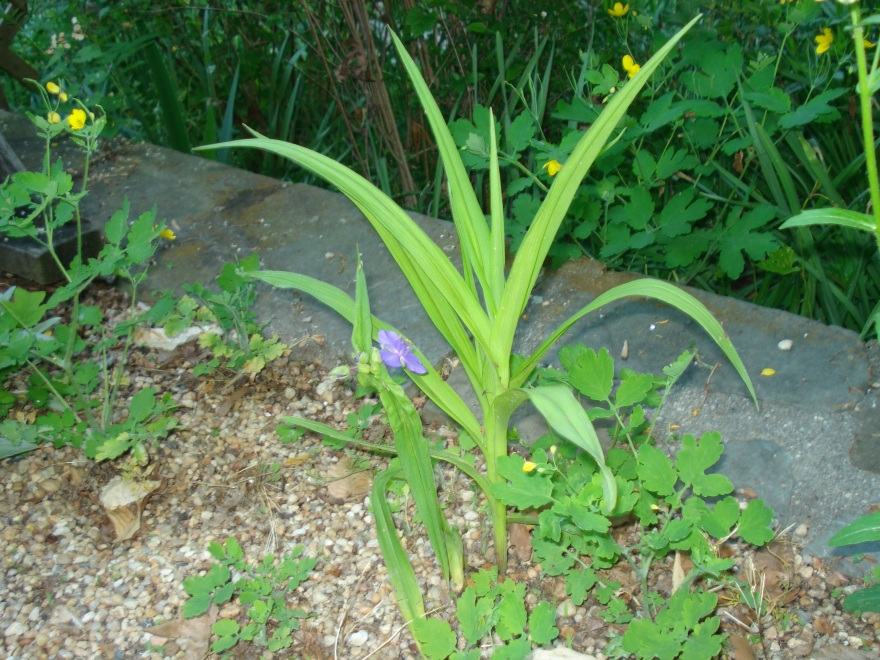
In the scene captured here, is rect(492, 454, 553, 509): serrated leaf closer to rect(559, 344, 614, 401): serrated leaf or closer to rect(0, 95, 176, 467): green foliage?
rect(559, 344, 614, 401): serrated leaf

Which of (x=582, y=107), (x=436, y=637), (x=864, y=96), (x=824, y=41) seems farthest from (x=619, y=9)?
(x=436, y=637)

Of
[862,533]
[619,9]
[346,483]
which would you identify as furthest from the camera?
[619,9]

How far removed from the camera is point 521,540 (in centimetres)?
161

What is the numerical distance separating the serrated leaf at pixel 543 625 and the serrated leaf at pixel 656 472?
26cm

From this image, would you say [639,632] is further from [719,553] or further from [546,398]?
[546,398]

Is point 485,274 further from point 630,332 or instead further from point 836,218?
point 630,332

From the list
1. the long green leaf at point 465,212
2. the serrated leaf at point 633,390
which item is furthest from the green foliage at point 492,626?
the long green leaf at point 465,212

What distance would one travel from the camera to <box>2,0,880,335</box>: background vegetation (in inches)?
84.7

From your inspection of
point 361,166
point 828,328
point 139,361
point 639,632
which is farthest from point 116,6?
point 639,632

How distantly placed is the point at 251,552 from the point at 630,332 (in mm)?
962

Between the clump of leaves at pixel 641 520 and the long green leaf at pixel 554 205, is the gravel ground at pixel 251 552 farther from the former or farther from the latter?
the long green leaf at pixel 554 205

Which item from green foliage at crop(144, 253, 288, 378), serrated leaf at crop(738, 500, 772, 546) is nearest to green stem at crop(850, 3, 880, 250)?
serrated leaf at crop(738, 500, 772, 546)

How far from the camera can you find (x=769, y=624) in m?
1.44

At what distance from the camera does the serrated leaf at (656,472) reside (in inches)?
55.4
